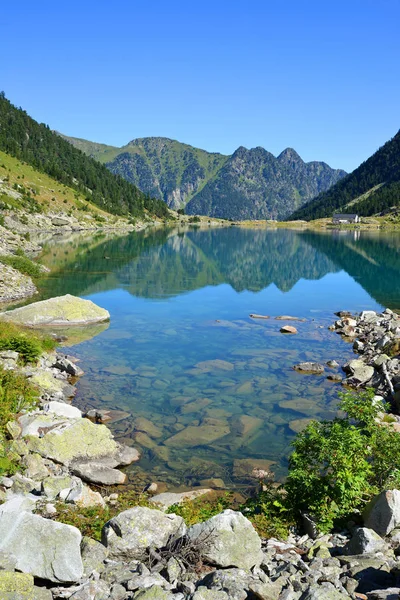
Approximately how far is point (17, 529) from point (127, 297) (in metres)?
43.4

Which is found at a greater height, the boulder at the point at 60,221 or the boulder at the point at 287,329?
→ the boulder at the point at 60,221

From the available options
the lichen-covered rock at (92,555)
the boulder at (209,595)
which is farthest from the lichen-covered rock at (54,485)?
the boulder at (209,595)

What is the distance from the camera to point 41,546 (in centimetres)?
843

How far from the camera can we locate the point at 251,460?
17594mm

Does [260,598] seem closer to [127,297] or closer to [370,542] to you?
[370,542]

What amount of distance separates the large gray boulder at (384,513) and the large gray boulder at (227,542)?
9.73 feet

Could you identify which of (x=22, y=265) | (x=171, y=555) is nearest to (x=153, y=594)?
(x=171, y=555)

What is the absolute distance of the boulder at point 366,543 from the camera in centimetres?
989

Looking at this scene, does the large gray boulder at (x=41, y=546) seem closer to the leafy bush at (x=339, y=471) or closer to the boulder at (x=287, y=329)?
the leafy bush at (x=339, y=471)

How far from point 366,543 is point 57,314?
30.3 meters

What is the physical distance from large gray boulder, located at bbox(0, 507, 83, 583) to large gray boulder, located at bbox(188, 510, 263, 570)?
2595mm

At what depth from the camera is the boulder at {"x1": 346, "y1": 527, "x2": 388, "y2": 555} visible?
32.4 ft

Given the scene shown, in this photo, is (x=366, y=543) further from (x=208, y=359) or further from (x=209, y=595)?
(x=208, y=359)

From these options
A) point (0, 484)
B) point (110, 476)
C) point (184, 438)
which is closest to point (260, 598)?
point (0, 484)
